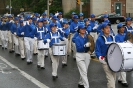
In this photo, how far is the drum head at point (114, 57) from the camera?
701 centimetres

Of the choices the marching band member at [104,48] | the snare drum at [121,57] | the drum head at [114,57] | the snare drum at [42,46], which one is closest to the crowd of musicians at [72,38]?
the marching band member at [104,48]

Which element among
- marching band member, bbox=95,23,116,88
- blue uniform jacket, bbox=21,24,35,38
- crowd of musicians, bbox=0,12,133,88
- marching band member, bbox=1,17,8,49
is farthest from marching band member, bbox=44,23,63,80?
marching band member, bbox=1,17,8,49

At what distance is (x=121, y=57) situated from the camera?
695 cm

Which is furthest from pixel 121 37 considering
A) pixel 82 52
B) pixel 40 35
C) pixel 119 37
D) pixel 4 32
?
pixel 4 32

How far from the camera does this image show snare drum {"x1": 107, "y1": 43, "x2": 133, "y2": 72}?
6.88 meters

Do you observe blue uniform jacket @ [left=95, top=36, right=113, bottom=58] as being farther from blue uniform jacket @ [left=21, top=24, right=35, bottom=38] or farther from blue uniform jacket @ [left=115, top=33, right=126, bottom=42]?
blue uniform jacket @ [left=21, top=24, right=35, bottom=38]

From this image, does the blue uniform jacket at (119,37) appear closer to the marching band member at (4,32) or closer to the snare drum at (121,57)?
the snare drum at (121,57)

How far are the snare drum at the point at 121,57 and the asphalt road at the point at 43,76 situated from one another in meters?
1.89

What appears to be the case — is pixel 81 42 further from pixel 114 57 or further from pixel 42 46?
pixel 42 46

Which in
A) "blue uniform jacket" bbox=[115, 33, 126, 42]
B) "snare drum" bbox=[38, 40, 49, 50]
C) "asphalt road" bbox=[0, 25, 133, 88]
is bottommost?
"asphalt road" bbox=[0, 25, 133, 88]

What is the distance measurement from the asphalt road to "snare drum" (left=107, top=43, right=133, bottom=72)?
189 cm

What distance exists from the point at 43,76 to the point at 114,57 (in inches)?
151

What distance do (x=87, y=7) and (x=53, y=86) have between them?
41.6 meters

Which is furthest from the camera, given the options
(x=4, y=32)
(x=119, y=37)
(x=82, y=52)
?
(x=4, y=32)
